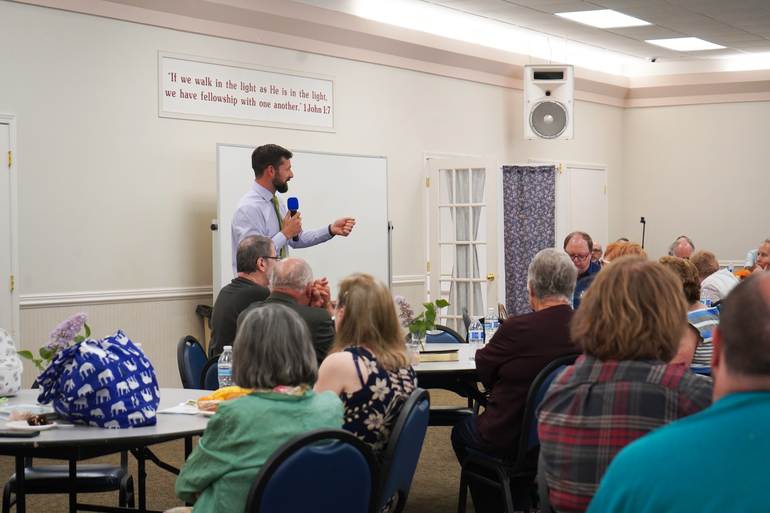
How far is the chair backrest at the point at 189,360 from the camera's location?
11.7 feet

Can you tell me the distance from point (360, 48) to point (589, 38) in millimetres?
3089

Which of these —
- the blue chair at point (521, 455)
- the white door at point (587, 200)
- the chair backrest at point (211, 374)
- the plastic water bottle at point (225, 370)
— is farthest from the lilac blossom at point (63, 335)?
the white door at point (587, 200)

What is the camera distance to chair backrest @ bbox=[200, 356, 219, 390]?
331 centimetres

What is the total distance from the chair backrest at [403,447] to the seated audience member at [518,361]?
0.63 metres

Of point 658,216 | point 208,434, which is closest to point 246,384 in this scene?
point 208,434

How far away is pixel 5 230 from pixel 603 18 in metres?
6.15

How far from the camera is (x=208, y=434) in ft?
6.20

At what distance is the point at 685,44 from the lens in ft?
30.5

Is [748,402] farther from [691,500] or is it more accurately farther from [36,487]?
[36,487]

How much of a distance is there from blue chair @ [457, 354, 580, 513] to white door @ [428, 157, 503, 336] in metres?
4.84

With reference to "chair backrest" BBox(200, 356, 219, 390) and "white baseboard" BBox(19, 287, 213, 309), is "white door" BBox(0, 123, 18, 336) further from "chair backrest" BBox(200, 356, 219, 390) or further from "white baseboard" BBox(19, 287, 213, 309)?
"chair backrest" BBox(200, 356, 219, 390)

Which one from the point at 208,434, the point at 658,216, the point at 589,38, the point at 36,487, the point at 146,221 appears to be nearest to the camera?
the point at 208,434

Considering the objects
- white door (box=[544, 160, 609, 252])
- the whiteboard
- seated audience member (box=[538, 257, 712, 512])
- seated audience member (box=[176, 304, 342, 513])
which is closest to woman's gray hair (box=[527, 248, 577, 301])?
seated audience member (box=[538, 257, 712, 512])

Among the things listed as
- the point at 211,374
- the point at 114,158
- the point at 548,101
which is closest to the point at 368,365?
the point at 211,374
